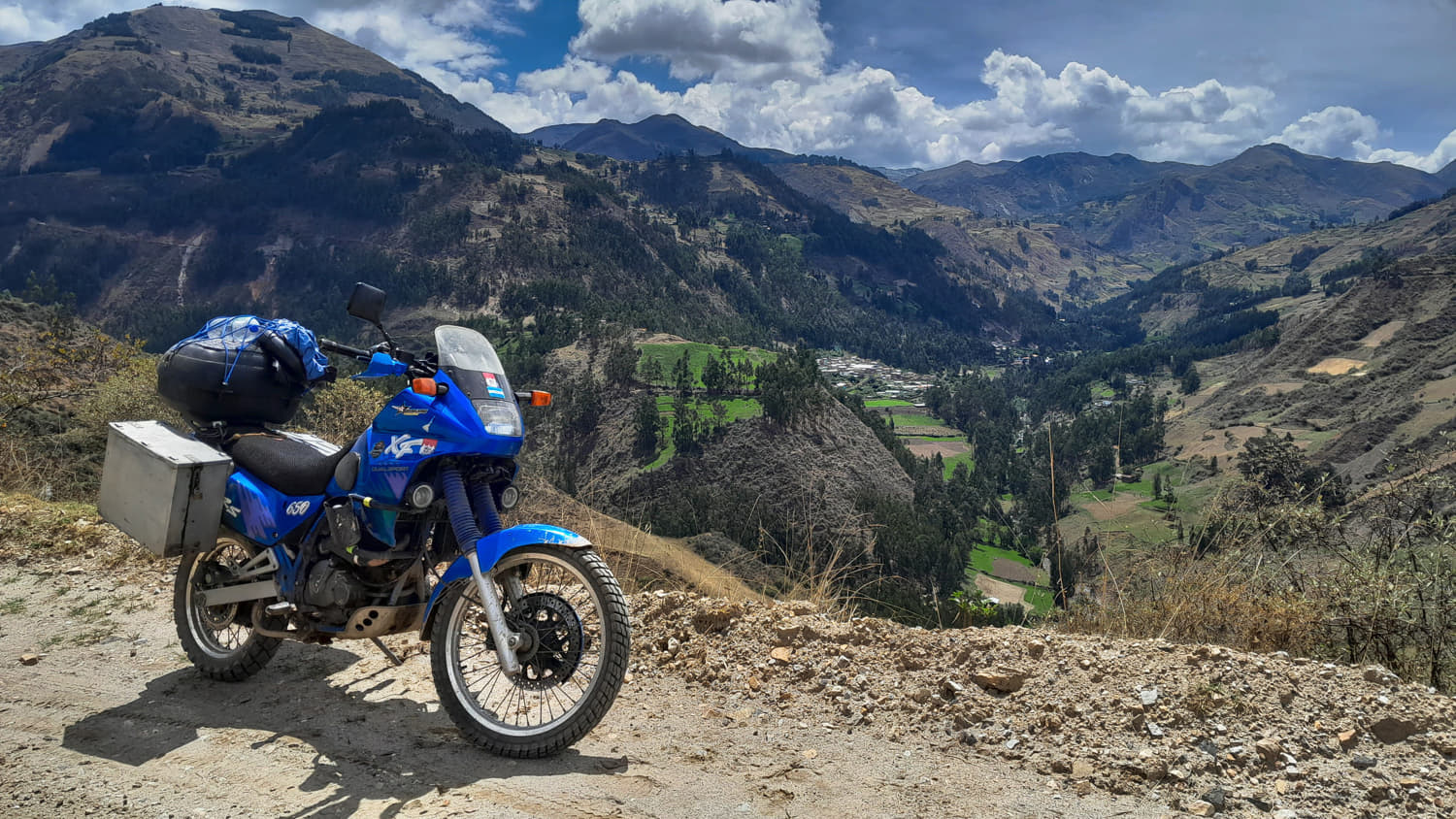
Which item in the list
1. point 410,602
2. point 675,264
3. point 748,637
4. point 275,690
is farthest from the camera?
point 675,264

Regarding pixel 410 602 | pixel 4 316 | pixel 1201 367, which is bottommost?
pixel 4 316

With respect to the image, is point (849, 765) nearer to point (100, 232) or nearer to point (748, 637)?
point (748, 637)

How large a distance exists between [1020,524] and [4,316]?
240 ft

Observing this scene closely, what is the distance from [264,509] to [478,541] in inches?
61.7

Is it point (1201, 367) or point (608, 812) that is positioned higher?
point (1201, 367)

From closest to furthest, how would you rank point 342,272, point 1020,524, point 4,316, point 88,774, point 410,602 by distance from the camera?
1. point 88,774
2. point 410,602
3. point 4,316
4. point 1020,524
5. point 342,272

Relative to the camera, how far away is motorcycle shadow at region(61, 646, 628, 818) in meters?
3.46

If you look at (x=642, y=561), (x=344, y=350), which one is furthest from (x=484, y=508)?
(x=642, y=561)

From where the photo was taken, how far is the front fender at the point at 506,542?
3635 mm

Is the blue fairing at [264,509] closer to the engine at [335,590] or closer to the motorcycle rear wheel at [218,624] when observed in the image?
the motorcycle rear wheel at [218,624]

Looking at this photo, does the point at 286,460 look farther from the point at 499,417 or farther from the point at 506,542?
the point at 506,542

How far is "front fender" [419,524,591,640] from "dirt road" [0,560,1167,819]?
0.87 m

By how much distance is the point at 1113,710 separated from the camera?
3.72 metres

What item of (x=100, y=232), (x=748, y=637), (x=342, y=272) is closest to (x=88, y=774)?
(x=748, y=637)
